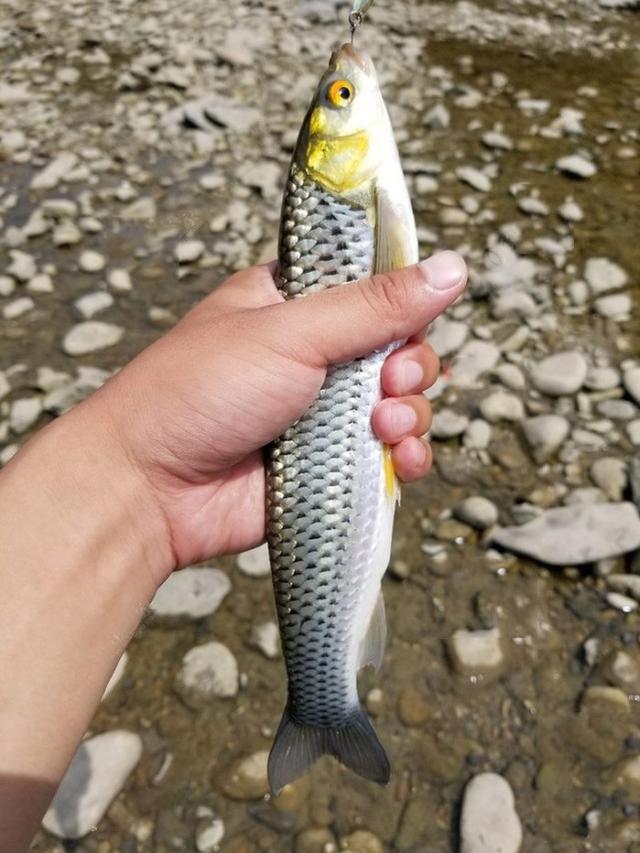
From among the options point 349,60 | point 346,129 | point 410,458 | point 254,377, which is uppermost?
point 349,60

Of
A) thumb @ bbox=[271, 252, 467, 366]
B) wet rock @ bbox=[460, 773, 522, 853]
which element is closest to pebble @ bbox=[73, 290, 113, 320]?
thumb @ bbox=[271, 252, 467, 366]

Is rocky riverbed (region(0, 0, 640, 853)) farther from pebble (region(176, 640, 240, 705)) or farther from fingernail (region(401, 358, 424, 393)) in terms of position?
fingernail (region(401, 358, 424, 393))

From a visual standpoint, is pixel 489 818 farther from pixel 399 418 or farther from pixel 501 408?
pixel 501 408

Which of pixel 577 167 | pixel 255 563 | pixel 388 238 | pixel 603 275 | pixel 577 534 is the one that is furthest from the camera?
pixel 577 167

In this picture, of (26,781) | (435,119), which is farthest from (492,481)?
(435,119)

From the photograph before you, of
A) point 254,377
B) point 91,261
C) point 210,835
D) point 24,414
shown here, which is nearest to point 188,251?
point 91,261

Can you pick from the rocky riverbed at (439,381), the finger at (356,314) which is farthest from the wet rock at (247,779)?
the finger at (356,314)
